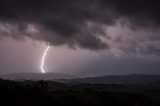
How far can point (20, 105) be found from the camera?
200 m

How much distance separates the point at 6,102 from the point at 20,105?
10222mm

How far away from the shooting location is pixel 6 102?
195875 mm
